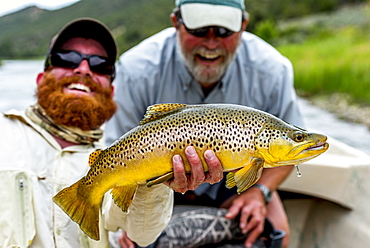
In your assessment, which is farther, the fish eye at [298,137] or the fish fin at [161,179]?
the fish fin at [161,179]

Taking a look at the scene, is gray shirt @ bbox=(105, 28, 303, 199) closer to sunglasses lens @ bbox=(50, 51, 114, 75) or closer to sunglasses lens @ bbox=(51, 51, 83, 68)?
sunglasses lens @ bbox=(50, 51, 114, 75)

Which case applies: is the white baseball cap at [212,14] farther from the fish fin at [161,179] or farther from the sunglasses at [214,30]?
the fish fin at [161,179]

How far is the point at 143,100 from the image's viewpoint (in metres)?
3.91

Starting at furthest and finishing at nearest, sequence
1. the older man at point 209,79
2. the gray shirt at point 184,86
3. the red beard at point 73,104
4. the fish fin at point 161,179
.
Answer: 1. the gray shirt at point 184,86
2. the older man at point 209,79
3. the red beard at point 73,104
4. the fish fin at point 161,179

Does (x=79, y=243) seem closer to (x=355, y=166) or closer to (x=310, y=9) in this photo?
(x=355, y=166)

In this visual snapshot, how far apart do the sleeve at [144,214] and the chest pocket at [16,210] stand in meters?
0.40

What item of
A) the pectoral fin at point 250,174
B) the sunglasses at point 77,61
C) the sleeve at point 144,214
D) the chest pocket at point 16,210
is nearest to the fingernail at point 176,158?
the pectoral fin at point 250,174

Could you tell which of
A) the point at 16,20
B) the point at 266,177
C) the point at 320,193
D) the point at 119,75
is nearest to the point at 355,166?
the point at 320,193

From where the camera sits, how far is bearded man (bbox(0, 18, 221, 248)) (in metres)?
2.30

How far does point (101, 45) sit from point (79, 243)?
1415mm

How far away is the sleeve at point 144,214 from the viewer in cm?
221

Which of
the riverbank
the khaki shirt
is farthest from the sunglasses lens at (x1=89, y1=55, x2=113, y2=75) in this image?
the riverbank

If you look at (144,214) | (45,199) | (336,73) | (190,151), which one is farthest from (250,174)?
(336,73)

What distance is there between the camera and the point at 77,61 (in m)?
2.94
